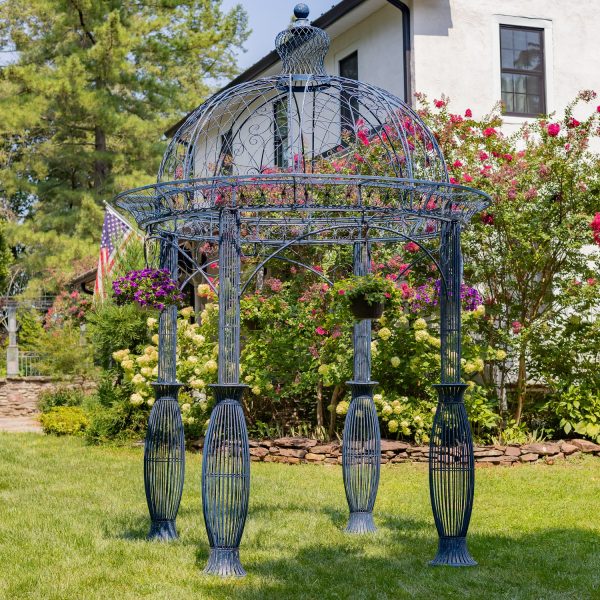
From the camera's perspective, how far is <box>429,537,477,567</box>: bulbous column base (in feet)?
21.1

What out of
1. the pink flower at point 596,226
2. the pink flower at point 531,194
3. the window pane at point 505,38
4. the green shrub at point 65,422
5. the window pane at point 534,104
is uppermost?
the window pane at point 505,38

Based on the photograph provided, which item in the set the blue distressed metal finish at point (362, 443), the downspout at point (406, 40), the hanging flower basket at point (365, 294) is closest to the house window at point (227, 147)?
the blue distressed metal finish at point (362, 443)

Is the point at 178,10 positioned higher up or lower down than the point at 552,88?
higher up

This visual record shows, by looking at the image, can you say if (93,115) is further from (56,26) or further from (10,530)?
(10,530)

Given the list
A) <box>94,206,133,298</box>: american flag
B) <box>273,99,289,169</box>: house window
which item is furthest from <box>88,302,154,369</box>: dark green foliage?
<box>273,99,289,169</box>: house window

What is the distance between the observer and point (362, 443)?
770 centimetres

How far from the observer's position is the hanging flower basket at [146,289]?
271 inches

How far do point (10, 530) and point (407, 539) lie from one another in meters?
3.24

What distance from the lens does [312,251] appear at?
1263cm

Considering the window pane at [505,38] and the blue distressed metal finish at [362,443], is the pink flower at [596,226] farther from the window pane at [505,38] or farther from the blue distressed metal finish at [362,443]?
the window pane at [505,38]

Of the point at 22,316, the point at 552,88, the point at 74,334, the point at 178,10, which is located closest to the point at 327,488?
the point at 552,88

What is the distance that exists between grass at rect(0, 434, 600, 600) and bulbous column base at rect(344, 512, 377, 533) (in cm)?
11

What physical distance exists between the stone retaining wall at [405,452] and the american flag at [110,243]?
4.72m

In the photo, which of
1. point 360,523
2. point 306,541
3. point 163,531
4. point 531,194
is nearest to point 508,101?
point 531,194
